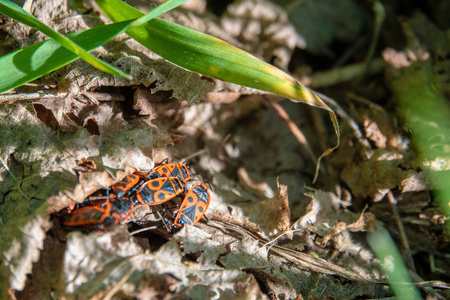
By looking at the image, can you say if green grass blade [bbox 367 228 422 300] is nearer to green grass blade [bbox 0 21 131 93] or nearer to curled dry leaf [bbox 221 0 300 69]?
curled dry leaf [bbox 221 0 300 69]

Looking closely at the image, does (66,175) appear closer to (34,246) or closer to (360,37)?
(34,246)

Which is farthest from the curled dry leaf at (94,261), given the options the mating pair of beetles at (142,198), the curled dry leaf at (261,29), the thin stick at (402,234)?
the curled dry leaf at (261,29)

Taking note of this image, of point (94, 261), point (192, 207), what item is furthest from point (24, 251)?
point (192, 207)

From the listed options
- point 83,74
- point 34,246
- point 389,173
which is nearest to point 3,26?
point 83,74

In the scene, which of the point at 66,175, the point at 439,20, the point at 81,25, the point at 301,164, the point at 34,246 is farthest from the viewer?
the point at 439,20

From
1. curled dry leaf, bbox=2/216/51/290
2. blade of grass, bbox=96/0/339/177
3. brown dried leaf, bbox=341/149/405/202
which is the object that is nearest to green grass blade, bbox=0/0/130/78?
blade of grass, bbox=96/0/339/177

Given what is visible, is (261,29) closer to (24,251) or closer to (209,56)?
(209,56)
